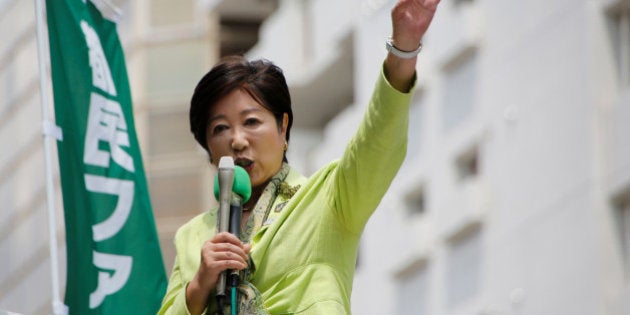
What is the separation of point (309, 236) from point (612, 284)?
1903 centimetres

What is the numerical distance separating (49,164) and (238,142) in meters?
2.70

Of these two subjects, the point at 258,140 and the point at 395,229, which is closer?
the point at 258,140

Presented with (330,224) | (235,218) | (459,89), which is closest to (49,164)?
(330,224)

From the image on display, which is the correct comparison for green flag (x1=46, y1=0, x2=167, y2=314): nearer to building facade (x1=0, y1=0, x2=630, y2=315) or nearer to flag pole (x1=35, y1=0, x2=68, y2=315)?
flag pole (x1=35, y1=0, x2=68, y2=315)

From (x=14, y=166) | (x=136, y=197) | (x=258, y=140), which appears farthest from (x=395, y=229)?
(x=258, y=140)

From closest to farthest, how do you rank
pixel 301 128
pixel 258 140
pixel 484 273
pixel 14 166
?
1. pixel 258 140
2. pixel 484 273
3. pixel 301 128
4. pixel 14 166

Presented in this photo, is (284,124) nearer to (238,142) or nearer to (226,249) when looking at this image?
(238,142)

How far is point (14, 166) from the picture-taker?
1794 inches

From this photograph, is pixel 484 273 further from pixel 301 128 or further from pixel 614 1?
pixel 301 128

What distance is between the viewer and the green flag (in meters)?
11.8

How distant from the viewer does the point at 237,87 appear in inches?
367

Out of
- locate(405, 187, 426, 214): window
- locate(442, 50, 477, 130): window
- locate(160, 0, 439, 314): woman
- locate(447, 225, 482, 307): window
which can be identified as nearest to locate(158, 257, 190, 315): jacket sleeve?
locate(160, 0, 439, 314): woman

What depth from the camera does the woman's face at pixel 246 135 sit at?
922 centimetres

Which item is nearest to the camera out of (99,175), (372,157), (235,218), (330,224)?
(235,218)
